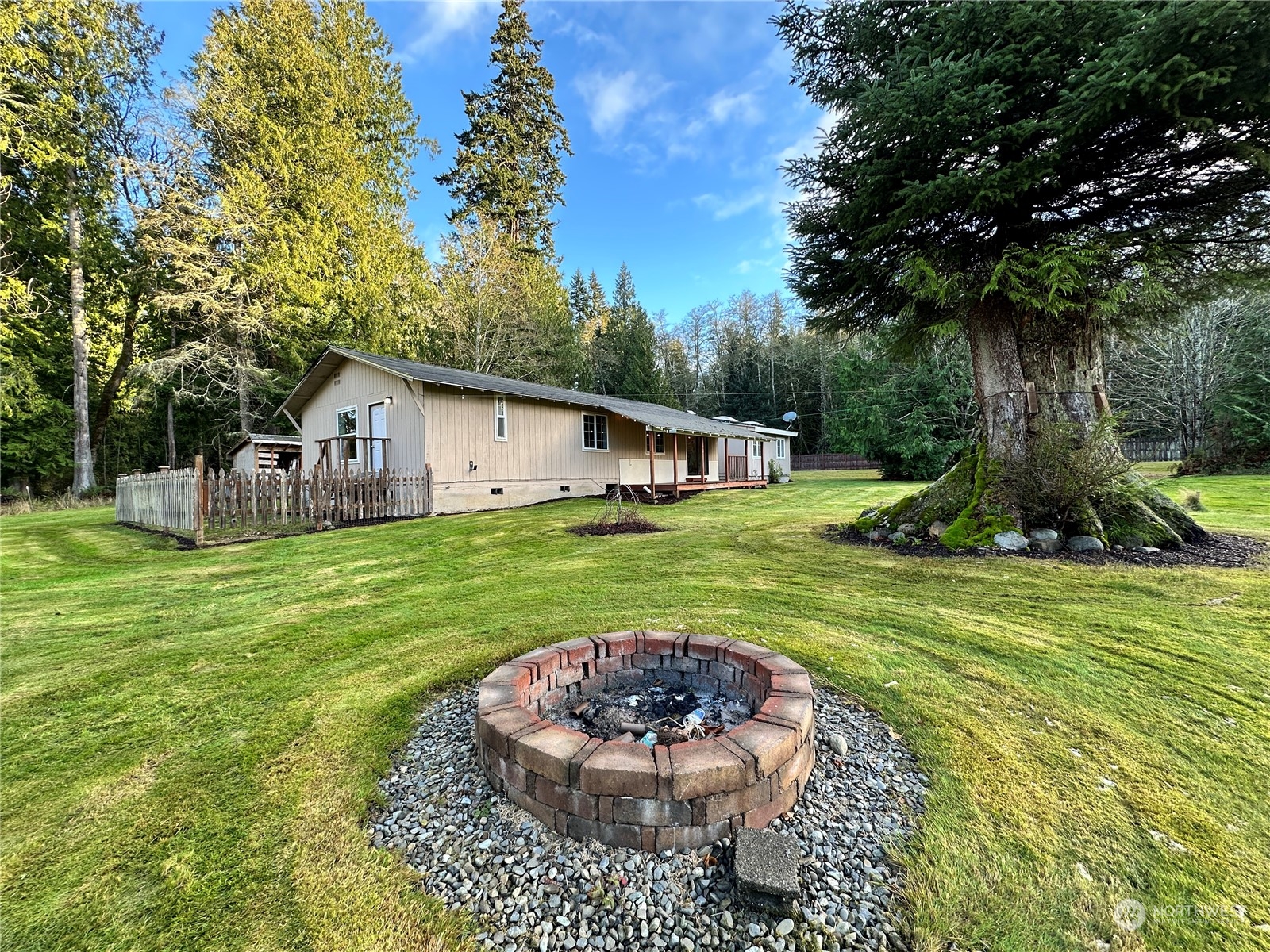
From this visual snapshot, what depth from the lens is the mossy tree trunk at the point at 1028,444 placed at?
6.15 m

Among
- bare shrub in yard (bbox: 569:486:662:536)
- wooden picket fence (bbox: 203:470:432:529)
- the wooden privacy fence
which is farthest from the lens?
the wooden privacy fence

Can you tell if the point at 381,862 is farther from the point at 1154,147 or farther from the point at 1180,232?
the point at 1180,232

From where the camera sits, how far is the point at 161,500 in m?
9.42

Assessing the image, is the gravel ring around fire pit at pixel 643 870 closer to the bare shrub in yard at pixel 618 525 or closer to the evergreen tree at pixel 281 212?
the bare shrub in yard at pixel 618 525

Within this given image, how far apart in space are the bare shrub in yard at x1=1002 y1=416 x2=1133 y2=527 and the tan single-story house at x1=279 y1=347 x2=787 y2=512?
8328 mm

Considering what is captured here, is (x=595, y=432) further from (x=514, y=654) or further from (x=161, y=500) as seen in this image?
(x=514, y=654)

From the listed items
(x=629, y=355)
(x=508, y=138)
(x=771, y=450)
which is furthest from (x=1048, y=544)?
(x=508, y=138)

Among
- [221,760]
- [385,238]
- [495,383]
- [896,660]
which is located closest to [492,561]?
[221,760]

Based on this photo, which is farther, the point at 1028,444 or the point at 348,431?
the point at 348,431

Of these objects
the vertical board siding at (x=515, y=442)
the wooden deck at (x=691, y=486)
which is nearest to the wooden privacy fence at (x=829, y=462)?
the wooden deck at (x=691, y=486)

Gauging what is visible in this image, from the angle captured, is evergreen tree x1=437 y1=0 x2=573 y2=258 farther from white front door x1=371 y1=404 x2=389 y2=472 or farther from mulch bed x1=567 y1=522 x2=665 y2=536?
mulch bed x1=567 y1=522 x2=665 y2=536

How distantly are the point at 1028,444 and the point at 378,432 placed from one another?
13.7 m

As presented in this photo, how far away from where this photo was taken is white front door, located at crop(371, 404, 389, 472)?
12670 mm

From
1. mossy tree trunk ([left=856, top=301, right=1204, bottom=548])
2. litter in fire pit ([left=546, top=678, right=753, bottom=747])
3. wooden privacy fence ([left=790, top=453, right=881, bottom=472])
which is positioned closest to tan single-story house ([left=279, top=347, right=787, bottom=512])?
mossy tree trunk ([left=856, top=301, right=1204, bottom=548])
